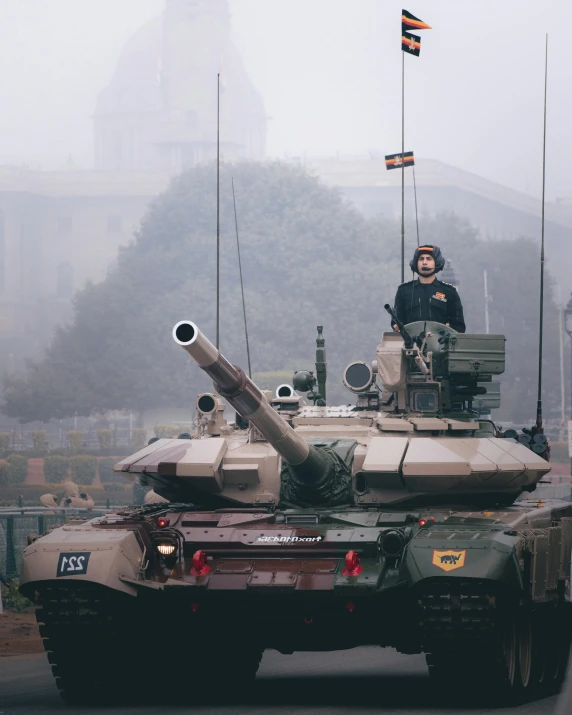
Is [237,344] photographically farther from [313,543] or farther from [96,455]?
[313,543]

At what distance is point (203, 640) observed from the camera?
744 inches

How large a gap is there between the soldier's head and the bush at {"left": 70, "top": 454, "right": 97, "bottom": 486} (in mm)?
43087

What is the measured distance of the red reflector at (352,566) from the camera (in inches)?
677

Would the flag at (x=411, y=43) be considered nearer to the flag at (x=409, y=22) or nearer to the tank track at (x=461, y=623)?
the flag at (x=409, y=22)

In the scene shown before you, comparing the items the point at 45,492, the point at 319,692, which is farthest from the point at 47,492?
the point at 319,692

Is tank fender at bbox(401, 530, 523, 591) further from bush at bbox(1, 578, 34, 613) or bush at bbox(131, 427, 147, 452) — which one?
bush at bbox(131, 427, 147, 452)

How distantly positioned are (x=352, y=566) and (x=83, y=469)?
48.5 metres

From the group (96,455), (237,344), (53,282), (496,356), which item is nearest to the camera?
(496,356)

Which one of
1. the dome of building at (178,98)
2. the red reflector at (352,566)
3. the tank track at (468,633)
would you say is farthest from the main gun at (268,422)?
the dome of building at (178,98)

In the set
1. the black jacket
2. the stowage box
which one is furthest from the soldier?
the stowage box

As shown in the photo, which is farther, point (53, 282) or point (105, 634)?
point (53, 282)

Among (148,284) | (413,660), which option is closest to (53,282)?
(148,284)

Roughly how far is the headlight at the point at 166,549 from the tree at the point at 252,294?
202 ft

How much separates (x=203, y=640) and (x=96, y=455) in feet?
178
